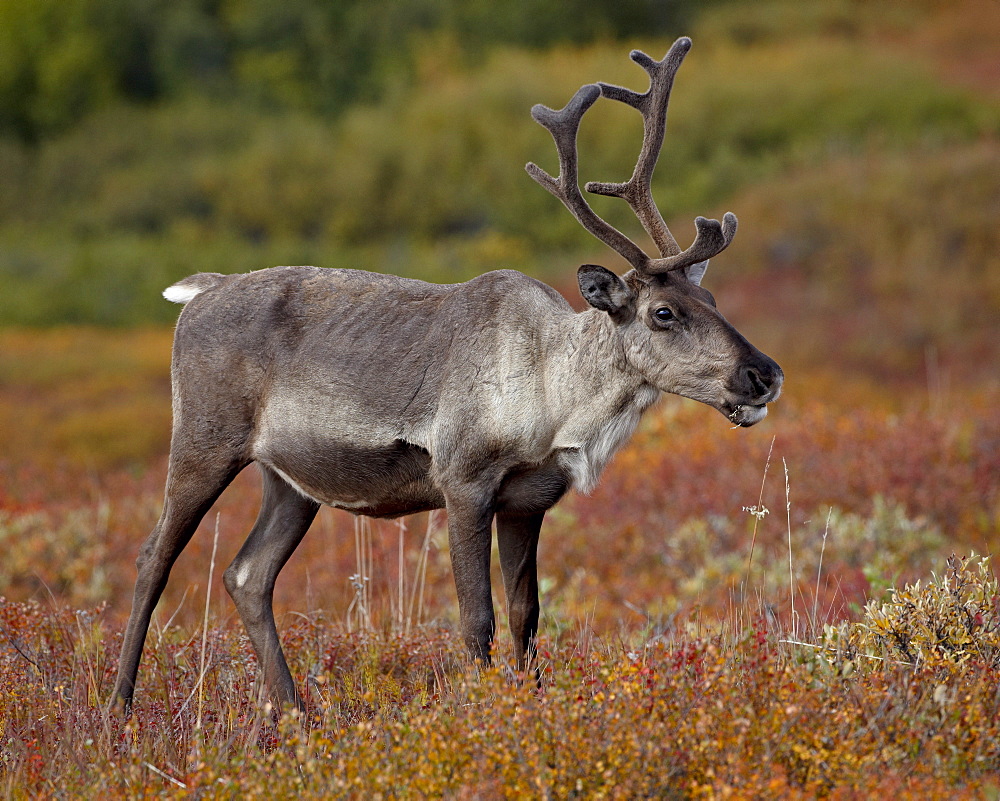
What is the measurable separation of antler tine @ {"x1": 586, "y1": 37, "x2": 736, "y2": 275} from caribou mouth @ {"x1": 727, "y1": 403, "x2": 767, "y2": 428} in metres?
0.59

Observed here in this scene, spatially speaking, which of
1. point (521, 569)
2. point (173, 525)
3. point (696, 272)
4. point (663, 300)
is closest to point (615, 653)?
point (521, 569)

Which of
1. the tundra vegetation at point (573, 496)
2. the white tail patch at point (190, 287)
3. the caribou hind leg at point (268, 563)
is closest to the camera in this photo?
the tundra vegetation at point (573, 496)

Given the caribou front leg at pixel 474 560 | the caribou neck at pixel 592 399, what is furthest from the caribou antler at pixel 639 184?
the caribou front leg at pixel 474 560

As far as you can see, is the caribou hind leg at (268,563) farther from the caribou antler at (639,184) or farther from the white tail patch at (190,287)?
the caribou antler at (639,184)

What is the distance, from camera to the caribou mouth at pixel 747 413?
4320 millimetres

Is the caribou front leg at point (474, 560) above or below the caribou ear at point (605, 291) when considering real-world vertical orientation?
below

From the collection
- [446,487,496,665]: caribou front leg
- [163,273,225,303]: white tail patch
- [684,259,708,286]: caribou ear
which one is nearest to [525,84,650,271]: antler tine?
[684,259,708,286]: caribou ear

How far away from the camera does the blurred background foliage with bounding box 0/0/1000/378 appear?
18.7 metres

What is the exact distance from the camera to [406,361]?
15.5ft

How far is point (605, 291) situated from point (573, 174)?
52 centimetres

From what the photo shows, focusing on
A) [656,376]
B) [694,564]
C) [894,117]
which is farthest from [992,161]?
[656,376]

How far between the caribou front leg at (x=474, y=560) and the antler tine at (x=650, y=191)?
1150 millimetres

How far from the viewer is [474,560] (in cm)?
445

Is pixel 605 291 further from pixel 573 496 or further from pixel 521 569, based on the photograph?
pixel 573 496
